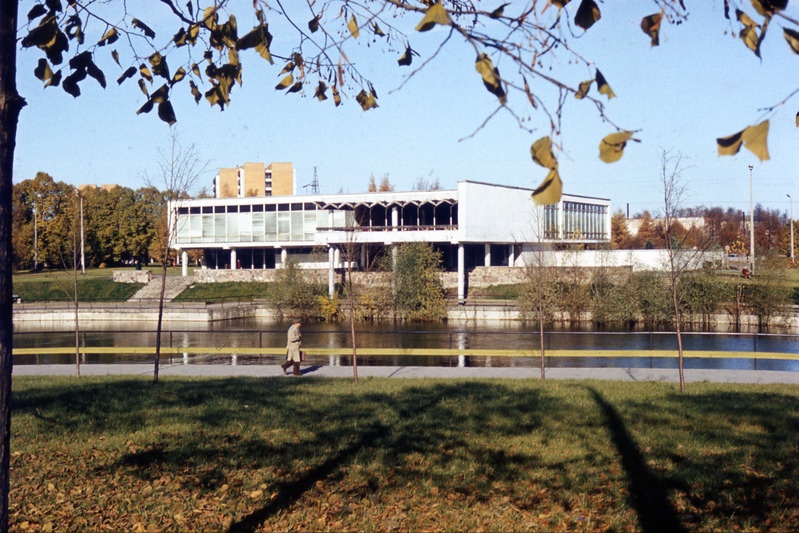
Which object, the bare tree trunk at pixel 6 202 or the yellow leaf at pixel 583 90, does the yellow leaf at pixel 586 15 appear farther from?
the bare tree trunk at pixel 6 202

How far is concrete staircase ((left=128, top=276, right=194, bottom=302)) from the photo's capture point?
62375mm

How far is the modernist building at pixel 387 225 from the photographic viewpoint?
53.8 m

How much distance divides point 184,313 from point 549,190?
156ft

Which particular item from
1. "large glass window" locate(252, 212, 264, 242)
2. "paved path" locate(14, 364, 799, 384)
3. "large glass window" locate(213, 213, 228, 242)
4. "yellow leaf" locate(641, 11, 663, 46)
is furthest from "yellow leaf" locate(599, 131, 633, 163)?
"large glass window" locate(213, 213, 228, 242)

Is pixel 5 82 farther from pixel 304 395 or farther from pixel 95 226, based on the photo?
pixel 95 226

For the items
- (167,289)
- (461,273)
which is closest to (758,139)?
(461,273)

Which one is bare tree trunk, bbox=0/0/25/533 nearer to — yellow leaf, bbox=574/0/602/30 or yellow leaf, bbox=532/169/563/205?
yellow leaf, bbox=532/169/563/205

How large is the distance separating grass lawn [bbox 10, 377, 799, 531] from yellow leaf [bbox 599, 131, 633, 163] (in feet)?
12.4

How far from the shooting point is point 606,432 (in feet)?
29.7

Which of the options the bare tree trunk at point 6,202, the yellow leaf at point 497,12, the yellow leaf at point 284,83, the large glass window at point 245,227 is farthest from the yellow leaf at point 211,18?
the large glass window at point 245,227

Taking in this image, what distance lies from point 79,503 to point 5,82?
4.03 metres

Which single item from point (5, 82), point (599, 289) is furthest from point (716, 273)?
point (5, 82)

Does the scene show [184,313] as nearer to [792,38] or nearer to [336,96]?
[336,96]

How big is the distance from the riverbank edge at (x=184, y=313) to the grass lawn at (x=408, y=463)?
3430 cm
